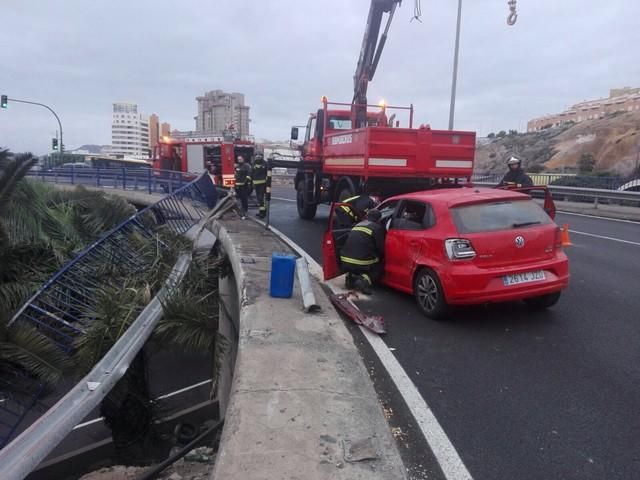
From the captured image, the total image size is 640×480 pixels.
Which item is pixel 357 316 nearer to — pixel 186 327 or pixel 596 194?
pixel 186 327

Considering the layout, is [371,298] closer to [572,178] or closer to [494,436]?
[494,436]

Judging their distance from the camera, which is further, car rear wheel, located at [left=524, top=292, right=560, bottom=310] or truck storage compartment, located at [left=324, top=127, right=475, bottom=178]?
truck storage compartment, located at [left=324, top=127, right=475, bottom=178]

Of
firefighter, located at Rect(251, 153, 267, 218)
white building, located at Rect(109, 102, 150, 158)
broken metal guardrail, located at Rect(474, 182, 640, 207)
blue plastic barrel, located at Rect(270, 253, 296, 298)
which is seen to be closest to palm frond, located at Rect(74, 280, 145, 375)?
blue plastic barrel, located at Rect(270, 253, 296, 298)

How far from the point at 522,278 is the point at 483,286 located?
48 cm

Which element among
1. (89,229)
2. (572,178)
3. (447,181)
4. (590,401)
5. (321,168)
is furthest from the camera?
Answer: (572,178)

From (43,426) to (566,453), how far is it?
134 inches

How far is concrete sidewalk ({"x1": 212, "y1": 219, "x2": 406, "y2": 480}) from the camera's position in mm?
2781

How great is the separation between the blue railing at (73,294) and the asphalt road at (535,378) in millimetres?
3364

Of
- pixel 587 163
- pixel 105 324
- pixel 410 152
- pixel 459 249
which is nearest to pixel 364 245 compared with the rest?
pixel 459 249

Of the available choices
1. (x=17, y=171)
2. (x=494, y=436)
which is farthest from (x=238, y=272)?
(x=494, y=436)

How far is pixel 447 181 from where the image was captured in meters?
11.1

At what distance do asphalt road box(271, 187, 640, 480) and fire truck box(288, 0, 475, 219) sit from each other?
150 inches

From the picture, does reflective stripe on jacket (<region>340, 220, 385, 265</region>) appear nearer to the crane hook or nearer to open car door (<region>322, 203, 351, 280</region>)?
open car door (<region>322, 203, 351, 280</region>)

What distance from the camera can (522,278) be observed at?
5.50 m
